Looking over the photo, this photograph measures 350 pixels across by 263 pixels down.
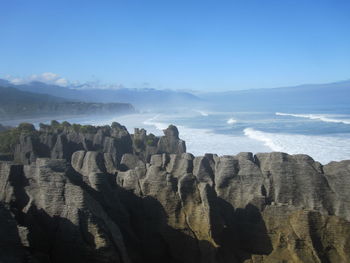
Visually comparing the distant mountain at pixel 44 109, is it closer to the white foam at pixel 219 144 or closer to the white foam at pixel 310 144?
the white foam at pixel 219 144

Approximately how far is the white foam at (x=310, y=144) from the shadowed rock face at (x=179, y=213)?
21010 millimetres

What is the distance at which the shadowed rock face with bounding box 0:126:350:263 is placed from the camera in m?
9.62

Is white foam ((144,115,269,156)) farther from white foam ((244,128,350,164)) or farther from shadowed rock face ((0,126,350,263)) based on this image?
shadowed rock face ((0,126,350,263))

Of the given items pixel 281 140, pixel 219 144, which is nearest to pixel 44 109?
pixel 219 144

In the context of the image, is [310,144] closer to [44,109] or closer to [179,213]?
[179,213]

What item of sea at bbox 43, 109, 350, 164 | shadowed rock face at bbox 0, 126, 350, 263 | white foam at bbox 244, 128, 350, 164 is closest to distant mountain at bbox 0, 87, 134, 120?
sea at bbox 43, 109, 350, 164

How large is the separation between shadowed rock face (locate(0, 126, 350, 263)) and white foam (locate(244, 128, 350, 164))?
2101cm

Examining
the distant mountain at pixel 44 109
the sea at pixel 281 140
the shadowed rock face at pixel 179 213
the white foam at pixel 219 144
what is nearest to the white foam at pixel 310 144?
the sea at pixel 281 140

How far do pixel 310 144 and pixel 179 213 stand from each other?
3352 cm

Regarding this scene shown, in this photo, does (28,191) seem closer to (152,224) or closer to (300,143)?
(152,224)

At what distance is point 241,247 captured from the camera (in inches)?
478

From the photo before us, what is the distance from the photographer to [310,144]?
4256 cm

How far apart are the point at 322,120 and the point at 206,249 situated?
200 feet

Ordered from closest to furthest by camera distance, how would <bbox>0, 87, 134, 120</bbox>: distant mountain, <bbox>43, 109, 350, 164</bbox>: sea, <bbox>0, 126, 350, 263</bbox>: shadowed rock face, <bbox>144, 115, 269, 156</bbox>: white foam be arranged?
<bbox>0, 126, 350, 263</bbox>: shadowed rock face < <bbox>43, 109, 350, 164</bbox>: sea < <bbox>144, 115, 269, 156</bbox>: white foam < <bbox>0, 87, 134, 120</bbox>: distant mountain
